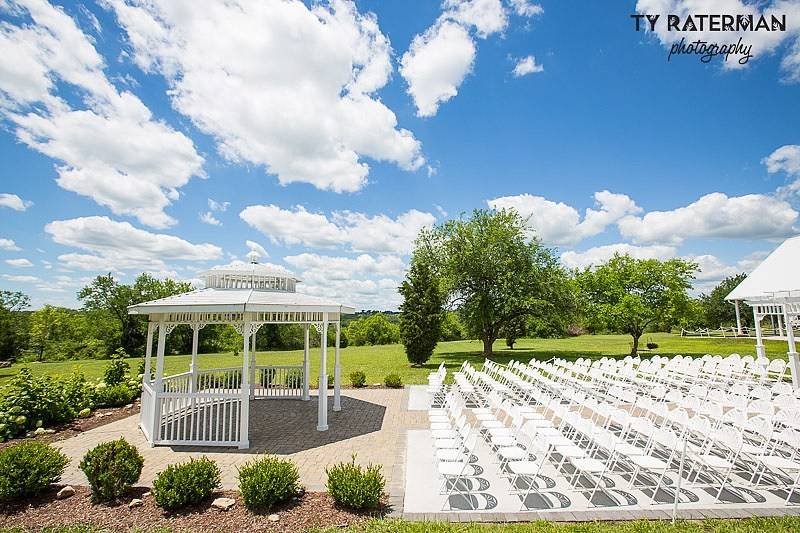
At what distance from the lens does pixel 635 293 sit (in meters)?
25.5

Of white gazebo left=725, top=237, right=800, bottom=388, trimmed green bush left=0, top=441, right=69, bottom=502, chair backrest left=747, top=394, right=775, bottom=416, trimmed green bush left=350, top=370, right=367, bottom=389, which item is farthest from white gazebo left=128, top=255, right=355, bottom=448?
white gazebo left=725, top=237, right=800, bottom=388

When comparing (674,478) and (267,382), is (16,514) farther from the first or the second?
(674,478)

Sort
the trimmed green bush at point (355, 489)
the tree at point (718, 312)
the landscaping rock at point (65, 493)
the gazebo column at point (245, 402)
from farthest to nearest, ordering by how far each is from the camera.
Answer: the tree at point (718, 312) < the gazebo column at point (245, 402) < the landscaping rock at point (65, 493) < the trimmed green bush at point (355, 489)

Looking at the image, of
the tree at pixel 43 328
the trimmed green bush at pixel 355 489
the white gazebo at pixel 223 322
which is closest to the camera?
the trimmed green bush at pixel 355 489

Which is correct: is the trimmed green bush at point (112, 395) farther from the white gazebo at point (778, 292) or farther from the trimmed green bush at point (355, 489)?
the white gazebo at point (778, 292)

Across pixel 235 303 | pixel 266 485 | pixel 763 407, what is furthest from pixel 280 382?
pixel 763 407

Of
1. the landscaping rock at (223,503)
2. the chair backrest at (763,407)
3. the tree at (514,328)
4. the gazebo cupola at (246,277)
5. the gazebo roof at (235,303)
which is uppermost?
the gazebo cupola at (246,277)

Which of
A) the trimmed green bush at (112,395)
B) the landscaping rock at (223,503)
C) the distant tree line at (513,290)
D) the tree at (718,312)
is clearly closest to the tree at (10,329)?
the distant tree line at (513,290)

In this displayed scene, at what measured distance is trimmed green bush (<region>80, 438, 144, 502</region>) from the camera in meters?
5.48

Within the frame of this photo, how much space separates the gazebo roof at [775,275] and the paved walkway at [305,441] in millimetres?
12819

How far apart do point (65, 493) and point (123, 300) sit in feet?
136

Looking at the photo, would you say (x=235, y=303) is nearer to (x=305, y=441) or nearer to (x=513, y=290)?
(x=305, y=441)

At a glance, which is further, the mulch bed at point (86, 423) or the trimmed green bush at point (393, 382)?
the trimmed green bush at point (393, 382)

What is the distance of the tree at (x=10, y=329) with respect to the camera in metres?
30.1
